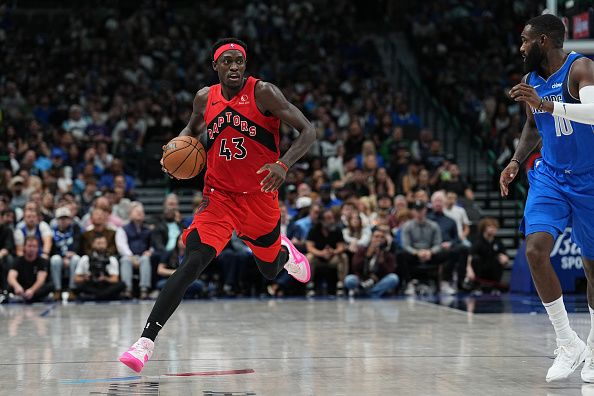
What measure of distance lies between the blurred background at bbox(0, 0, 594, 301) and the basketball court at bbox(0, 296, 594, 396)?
223 centimetres

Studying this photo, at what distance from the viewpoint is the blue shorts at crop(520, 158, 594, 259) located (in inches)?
235

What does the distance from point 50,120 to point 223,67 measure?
13371mm

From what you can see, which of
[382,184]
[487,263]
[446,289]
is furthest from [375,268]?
[382,184]

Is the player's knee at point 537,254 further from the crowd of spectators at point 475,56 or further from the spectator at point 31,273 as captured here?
the crowd of spectators at point 475,56

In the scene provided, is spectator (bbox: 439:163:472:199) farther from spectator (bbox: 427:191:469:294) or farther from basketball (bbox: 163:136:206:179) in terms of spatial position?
basketball (bbox: 163:136:206:179)

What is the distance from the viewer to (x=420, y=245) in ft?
48.1

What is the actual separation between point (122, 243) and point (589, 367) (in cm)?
917

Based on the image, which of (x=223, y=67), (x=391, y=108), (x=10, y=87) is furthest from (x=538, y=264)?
(x=10, y=87)

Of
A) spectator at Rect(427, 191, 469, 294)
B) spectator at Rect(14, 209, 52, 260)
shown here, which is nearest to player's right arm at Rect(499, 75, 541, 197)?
spectator at Rect(427, 191, 469, 294)

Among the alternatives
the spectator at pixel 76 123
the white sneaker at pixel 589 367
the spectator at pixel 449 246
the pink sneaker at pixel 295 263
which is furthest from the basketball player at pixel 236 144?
the spectator at pixel 76 123

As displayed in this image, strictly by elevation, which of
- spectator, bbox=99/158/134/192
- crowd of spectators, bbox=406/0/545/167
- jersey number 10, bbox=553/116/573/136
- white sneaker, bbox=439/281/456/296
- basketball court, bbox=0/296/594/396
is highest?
crowd of spectators, bbox=406/0/545/167

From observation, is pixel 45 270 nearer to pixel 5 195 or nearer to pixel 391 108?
pixel 5 195

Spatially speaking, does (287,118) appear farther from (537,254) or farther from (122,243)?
(122,243)

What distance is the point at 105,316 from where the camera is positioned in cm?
1106
